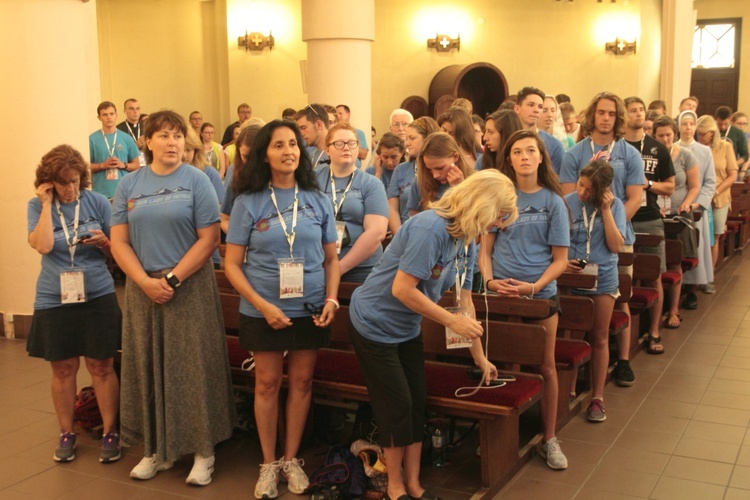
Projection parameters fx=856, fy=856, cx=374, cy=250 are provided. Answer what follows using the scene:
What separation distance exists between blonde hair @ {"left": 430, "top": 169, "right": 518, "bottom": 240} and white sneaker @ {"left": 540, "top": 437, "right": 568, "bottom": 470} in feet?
5.05

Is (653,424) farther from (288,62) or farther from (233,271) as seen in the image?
(288,62)

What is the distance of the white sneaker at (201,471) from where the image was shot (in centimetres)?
443

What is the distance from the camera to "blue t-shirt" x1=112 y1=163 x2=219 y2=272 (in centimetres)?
438

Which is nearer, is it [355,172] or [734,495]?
[734,495]

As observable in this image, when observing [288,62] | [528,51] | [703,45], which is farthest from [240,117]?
[703,45]

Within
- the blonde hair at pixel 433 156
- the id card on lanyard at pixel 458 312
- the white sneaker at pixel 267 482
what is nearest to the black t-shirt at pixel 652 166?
the blonde hair at pixel 433 156

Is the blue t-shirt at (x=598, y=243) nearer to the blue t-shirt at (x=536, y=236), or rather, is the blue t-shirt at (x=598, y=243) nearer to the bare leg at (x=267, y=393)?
the blue t-shirt at (x=536, y=236)

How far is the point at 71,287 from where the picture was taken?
4.68 m

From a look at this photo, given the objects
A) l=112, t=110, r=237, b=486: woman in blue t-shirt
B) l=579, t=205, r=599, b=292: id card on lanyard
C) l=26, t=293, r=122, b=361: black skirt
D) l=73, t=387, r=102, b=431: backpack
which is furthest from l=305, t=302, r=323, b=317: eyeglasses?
l=579, t=205, r=599, b=292: id card on lanyard

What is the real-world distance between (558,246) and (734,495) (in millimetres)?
1526

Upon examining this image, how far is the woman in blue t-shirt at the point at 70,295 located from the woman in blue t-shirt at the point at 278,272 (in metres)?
1.00

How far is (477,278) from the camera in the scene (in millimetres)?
5109

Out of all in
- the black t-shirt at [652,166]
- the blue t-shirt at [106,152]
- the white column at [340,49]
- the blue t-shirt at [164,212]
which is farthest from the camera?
the white column at [340,49]

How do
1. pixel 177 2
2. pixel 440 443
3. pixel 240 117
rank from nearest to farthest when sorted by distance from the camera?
pixel 440 443 < pixel 240 117 < pixel 177 2
